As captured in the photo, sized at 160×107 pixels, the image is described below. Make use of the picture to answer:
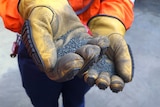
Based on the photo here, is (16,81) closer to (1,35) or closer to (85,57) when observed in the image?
(1,35)

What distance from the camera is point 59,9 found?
69 centimetres

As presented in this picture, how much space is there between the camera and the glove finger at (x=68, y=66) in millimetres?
562

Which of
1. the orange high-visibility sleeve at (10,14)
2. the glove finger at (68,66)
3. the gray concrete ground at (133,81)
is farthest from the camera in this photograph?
the gray concrete ground at (133,81)

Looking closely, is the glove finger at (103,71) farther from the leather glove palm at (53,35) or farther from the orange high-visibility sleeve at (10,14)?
the orange high-visibility sleeve at (10,14)

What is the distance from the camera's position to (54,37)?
68 cm

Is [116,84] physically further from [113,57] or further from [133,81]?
[133,81]

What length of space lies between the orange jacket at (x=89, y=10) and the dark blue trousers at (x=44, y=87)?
0.08 metres

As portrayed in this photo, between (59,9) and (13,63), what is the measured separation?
40.2 inches

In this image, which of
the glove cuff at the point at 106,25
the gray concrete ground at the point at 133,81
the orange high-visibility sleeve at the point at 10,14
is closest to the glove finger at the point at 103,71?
the glove cuff at the point at 106,25

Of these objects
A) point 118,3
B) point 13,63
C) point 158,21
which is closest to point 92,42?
point 118,3

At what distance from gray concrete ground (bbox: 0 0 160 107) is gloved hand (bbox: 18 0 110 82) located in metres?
0.75

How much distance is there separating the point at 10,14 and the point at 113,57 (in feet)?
0.85

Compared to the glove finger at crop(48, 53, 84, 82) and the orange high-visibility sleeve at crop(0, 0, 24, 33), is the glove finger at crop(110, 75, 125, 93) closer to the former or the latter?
the glove finger at crop(48, 53, 84, 82)

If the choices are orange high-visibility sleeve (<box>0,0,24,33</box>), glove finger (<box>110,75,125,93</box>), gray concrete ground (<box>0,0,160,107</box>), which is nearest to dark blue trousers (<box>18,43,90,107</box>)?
orange high-visibility sleeve (<box>0,0,24,33</box>)
